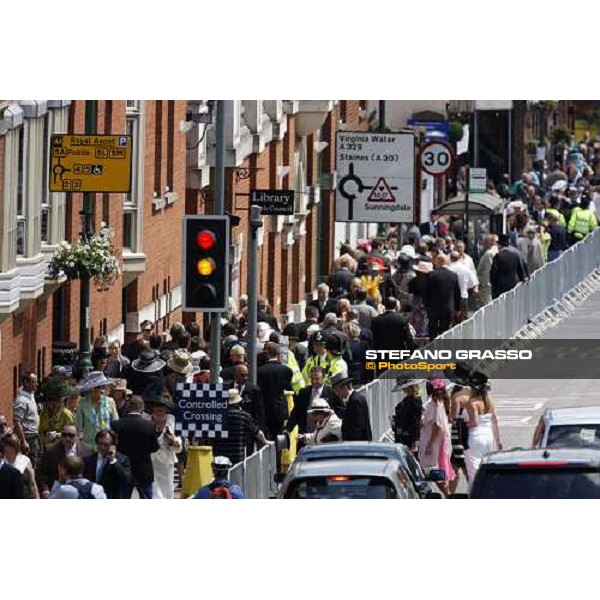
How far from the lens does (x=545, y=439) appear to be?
2297 cm

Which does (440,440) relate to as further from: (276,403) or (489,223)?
(489,223)

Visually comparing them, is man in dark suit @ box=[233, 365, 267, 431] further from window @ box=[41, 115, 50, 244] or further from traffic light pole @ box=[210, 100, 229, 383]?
window @ box=[41, 115, 50, 244]

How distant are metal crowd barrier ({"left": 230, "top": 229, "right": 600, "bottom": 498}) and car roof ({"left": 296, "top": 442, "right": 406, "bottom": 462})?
3.53ft

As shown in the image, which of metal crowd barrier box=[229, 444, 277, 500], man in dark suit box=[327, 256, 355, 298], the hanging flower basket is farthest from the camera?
man in dark suit box=[327, 256, 355, 298]

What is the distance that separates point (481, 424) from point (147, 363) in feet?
11.8

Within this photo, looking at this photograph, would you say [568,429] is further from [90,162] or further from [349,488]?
[90,162]

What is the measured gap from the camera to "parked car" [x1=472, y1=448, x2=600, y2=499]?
20.2 m

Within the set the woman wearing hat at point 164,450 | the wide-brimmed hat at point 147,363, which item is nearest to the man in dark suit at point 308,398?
the woman wearing hat at point 164,450

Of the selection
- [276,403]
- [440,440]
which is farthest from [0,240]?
[440,440]

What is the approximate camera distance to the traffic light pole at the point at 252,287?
25.2 m

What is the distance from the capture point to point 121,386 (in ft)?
82.5

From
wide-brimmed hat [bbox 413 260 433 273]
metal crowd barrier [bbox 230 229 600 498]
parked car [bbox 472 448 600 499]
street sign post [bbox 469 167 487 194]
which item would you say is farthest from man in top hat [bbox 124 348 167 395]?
parked car [bbox 472 448 600 499]

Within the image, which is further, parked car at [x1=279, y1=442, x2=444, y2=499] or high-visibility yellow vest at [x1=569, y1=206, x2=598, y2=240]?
high-visibility yellow vest at [x1=569, y1=206, x2=598, y2=240]

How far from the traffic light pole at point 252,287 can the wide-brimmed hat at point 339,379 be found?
0.87 m
